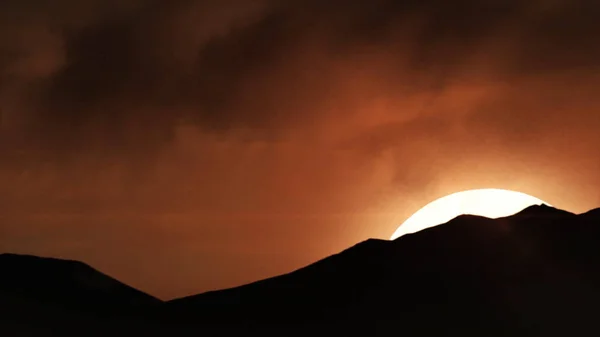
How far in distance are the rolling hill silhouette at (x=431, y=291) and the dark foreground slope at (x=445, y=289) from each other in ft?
0.08

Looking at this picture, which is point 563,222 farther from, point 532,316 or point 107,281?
point 107,281

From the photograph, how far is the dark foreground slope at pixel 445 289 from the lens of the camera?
14.3 meters

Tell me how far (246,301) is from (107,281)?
184 inches

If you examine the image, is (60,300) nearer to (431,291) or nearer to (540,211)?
(431,291)

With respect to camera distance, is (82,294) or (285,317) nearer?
(285,317)

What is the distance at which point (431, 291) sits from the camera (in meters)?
16.2

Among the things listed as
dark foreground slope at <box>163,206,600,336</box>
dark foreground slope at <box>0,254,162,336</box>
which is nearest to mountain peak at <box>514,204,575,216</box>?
dark foreground slope at <box>163,206,600,336</box>

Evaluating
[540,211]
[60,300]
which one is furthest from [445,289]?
[60,300]

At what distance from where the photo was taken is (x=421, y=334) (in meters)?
14.0

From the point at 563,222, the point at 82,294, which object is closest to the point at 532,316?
the point at 563,222

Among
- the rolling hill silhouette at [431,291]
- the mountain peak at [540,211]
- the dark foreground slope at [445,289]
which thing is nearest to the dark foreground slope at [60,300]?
the rolling hill silhouette at [431,291]

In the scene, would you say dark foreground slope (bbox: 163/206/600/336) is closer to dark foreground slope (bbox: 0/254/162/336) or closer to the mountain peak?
the mountain peak

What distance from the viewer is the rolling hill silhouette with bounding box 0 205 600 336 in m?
14.4

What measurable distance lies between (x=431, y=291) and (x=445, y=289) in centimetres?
28
